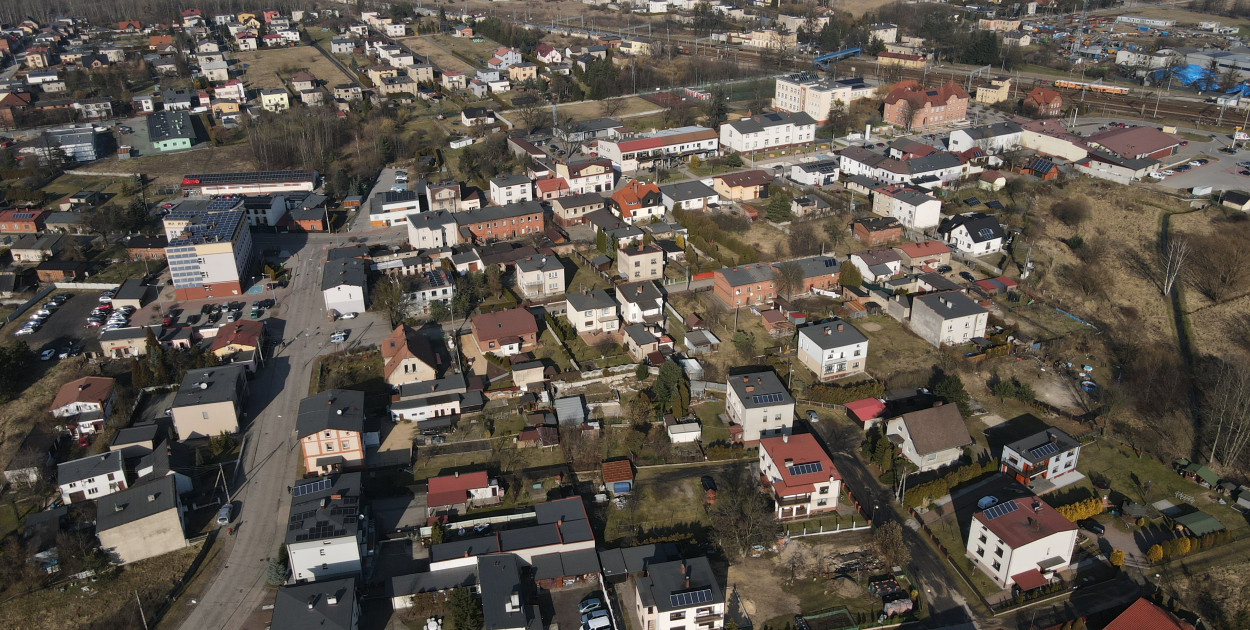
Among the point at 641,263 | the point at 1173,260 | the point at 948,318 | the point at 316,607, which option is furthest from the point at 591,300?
the point at 1173,260

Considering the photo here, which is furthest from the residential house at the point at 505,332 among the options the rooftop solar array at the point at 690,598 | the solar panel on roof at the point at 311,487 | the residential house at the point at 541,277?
the rooftop solar array at the point at 690,598

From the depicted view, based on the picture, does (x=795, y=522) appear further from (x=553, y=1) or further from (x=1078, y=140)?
(x=553, y=1)

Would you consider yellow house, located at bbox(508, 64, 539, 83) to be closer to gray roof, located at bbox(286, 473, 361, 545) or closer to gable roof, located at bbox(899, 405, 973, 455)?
gray roof, located at bbox(286, 473, 361, 545)

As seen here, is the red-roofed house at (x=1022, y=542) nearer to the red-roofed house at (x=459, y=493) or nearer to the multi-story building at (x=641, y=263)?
the red-roofed house at (x=459, y=493)

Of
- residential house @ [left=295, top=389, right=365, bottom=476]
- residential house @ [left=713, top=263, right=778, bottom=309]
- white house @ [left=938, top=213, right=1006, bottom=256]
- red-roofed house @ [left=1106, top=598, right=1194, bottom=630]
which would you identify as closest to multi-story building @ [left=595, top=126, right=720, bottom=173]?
residential house @ [left=713, top=263, right=778, bottom=309]

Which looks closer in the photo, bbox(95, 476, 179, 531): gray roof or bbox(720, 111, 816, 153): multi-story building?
bbox(95, 476, 179, 531): gray roof

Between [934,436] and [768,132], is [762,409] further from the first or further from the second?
[768,132]
